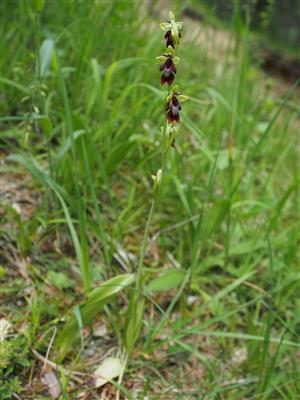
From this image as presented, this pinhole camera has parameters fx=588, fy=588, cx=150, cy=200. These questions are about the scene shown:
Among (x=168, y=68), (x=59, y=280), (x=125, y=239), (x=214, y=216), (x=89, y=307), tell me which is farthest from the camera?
(x=125, y=239)

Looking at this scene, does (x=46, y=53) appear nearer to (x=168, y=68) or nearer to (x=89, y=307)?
(x=168, y=68)

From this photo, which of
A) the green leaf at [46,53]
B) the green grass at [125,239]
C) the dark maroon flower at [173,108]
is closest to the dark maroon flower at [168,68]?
the dark maroon flower at [173,108]

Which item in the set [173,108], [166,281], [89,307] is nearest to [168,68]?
[173,108]

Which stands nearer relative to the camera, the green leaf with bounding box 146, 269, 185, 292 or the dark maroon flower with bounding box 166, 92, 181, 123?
the dark maroon flower with bounding box 166, 92, 181, 123

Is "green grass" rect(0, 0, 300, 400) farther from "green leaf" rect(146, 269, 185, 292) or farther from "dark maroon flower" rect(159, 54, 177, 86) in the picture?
"dark maroon flower" rect(159, 54, 177, 86)

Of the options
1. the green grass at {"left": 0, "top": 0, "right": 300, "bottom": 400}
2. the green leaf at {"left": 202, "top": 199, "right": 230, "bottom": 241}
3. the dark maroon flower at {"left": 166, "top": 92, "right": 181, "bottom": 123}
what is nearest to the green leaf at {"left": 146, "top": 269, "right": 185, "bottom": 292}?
the green grass at {"left": 0, "top": 0, "right": 300, "bottom": 400}

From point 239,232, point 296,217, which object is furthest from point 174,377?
point 296,217

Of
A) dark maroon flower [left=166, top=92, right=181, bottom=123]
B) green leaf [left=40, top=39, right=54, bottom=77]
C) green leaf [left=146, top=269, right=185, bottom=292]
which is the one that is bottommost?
green leaf [left=146, top=269, right=185, bottom=292]
